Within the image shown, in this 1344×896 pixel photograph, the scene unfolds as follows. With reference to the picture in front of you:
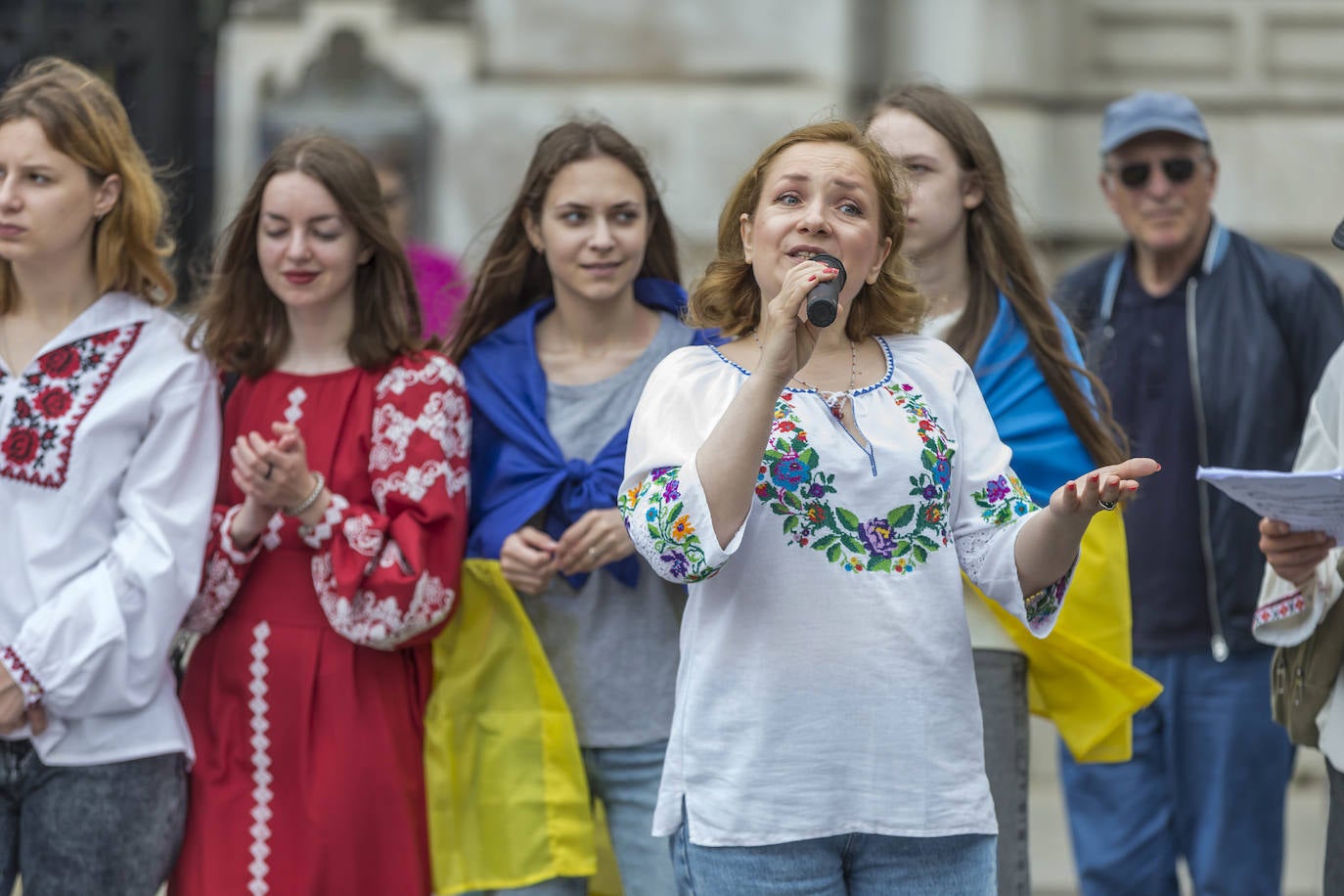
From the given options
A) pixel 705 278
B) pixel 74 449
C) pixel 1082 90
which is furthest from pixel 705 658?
pixel 1082 90

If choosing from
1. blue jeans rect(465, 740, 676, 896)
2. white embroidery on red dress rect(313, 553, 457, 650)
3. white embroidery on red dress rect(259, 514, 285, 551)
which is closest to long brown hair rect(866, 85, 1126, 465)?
blue jeans rect(465, 740, 676, 896)

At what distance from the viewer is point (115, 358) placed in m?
3.44

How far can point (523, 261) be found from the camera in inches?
150

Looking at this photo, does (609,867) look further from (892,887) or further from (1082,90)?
(1082,90)

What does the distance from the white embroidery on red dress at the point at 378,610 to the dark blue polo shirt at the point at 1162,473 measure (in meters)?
1.83

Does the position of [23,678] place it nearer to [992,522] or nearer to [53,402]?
[53,402]

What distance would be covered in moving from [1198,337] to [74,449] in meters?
2.57

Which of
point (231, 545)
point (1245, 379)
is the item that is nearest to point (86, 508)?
point (231, 545)

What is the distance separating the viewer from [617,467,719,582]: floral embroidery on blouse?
8.54ft

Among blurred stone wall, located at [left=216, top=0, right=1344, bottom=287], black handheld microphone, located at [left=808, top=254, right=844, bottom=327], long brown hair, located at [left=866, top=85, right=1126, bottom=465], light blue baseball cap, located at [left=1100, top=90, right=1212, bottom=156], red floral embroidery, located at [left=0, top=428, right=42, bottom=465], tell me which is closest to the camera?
black handheld microphone, located at [left=808, top=254, right=844, bottom=327]

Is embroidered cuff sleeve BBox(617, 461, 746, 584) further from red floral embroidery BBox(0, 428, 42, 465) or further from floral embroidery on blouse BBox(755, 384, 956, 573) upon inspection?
red floral embroidery BBox(0, 428, 42, 465)

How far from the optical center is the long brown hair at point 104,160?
11.4 feet

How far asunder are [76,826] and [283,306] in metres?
1.09

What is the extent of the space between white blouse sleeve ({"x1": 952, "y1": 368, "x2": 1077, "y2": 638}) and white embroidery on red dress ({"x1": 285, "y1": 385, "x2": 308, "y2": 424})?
1304 millimetres
